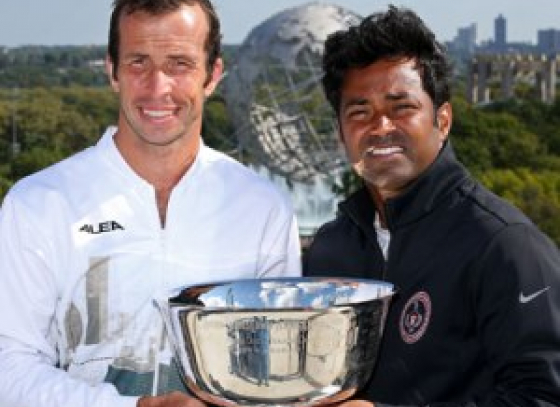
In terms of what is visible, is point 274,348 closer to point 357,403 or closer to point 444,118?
point 357,403

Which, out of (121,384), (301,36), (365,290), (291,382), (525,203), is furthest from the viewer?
(301,36)

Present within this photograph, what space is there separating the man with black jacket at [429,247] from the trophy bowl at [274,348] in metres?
0.10

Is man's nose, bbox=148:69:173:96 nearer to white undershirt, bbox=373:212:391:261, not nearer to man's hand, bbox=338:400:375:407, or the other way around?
white undershirt, bbox=373:212:391:261

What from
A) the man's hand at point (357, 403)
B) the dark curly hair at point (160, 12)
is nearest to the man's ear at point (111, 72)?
the dark curly hair at point (160, 12)

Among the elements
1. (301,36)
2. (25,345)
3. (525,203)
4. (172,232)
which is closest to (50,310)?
(25,345)

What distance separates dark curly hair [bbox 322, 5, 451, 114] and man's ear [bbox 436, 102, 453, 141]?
2 centimetres

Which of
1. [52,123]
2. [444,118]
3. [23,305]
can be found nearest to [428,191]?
[444,118]

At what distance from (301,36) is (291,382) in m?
32.8

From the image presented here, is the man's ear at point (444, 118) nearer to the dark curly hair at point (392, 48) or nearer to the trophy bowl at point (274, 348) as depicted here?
the dark curly hair at point (392, 48)

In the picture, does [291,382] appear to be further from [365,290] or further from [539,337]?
[539,337]

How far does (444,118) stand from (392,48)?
0.24 meters

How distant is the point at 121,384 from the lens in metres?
3.03

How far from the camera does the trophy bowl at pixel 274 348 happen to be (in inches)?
101

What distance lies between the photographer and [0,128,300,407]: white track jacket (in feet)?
9.71
